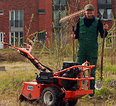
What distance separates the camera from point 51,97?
157 inches

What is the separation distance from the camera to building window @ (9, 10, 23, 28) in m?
27.1

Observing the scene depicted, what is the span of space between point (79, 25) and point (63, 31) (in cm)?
146

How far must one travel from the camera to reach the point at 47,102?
390 centimetres

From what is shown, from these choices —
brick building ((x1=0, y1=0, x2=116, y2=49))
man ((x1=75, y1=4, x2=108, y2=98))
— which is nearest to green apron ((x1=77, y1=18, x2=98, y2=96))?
man ((x1=75, y1=4, x2=108, y2=98))

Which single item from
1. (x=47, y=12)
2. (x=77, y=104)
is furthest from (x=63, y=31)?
(x=47, y=12)

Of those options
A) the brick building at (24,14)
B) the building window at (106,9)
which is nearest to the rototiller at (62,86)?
the brick building at (24,14)

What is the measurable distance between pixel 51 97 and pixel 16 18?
23.8 meters

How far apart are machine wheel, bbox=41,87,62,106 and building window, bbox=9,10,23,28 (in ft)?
77.5

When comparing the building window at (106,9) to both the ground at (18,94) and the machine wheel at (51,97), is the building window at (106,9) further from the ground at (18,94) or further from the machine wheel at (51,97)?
the machine wheel at (51,97)

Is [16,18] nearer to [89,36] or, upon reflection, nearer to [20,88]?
[20,88]

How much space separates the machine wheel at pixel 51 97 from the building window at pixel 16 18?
2363 cm

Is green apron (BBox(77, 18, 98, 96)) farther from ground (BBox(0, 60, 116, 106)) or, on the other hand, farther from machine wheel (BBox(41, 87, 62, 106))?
machine wheel (BBox(41, 87, 62, 106))

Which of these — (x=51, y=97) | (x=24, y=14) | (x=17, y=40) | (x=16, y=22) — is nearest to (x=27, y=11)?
(x=24, y=14)

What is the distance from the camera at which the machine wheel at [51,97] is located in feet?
12.4
